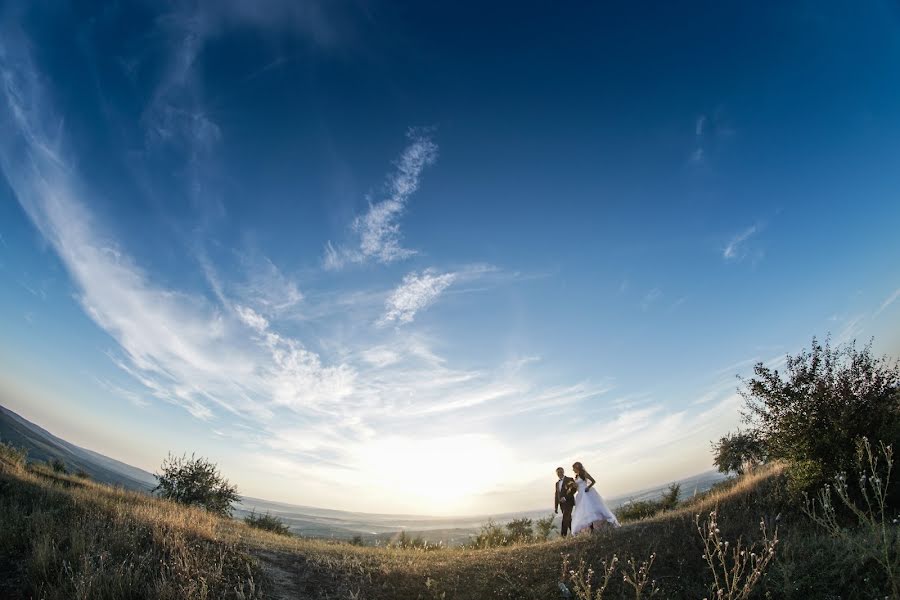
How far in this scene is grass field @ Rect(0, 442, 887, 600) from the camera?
19.8ft

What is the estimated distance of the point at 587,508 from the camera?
1330 cm

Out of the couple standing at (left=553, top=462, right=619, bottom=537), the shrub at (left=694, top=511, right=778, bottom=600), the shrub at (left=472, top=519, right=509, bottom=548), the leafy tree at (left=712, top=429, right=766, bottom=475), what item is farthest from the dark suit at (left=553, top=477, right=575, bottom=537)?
the leafy tree at (left=712, top=429, right=766, bottom=475)

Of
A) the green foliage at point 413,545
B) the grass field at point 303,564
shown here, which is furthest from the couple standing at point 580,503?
the green foliage at point 413,545

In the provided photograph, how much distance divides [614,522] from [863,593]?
7433 mm

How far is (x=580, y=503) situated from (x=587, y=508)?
294 mm

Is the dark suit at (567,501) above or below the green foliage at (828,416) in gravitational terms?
below

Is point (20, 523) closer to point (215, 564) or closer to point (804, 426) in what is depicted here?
point (215, 564)

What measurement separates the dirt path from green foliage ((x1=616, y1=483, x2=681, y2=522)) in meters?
18.4

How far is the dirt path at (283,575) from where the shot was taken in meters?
6.97

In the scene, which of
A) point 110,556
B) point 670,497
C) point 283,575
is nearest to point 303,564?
point 283,575

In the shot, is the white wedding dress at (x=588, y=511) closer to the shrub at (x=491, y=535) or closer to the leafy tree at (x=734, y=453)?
the shrub at (x=491, y=535)

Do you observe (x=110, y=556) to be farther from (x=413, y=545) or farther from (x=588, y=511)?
(x=413, y=545)

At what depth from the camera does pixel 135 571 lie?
607 centimetres

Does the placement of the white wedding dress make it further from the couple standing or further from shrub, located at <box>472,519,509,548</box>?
shrub, located at <box>472,519,509,548</box>
